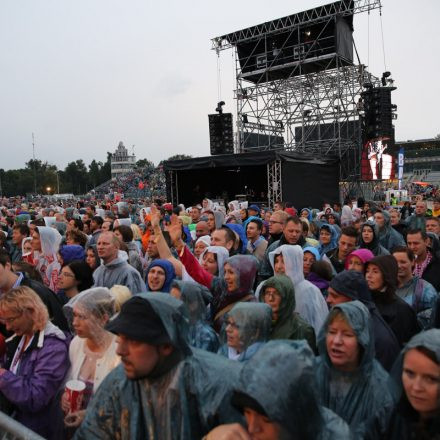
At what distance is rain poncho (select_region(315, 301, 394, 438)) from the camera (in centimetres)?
184

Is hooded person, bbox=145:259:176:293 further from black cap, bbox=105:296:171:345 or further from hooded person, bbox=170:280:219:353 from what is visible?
black cap, bbox=105:296:171:345

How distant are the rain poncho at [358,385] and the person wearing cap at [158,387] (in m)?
0.67

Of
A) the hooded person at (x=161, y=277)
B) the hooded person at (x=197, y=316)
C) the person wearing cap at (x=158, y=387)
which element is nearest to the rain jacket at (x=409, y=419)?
the person wearing cap at (x=158, y=387)

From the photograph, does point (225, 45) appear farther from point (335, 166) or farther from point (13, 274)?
point (13, 274)

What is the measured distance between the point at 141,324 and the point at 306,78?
21.5 m

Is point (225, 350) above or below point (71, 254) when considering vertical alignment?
below

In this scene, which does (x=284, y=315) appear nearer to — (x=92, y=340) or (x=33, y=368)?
(x=92, y=340)

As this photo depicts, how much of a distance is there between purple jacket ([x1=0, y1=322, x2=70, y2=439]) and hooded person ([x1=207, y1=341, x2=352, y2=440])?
1.39m

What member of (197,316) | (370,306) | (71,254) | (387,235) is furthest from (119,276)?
(387,235)

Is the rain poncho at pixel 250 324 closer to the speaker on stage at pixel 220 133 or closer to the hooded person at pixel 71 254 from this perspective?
the hooded person at pixel 71 254

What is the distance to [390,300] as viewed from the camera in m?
3.10

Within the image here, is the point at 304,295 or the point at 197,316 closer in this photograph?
the point at 197,316

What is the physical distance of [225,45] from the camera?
75.0 ft

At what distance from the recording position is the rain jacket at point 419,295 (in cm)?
342
